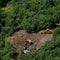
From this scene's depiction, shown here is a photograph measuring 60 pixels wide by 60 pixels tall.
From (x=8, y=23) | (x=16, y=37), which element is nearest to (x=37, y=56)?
(x=16, y=37)

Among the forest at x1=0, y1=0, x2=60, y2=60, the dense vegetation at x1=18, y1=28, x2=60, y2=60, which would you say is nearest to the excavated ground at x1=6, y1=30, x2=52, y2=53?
the forest at x1=0, y1=0, x2=60, y2=60

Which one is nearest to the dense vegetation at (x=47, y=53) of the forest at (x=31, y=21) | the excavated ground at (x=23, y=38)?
the forest at (x=31, y=21)

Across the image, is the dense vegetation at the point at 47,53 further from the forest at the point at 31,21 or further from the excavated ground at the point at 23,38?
the excavated ground at the point at 23,38

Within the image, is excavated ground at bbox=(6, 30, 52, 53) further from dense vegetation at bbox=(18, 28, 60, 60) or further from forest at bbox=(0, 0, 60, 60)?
dense vegetation at bbox=(18, 28, 60, 60)

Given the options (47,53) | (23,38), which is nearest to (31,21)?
(23,38)

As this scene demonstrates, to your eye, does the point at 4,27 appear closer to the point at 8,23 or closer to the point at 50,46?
the point at 8,23
